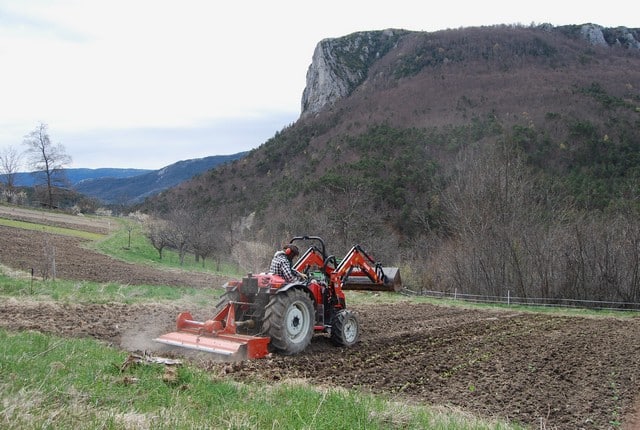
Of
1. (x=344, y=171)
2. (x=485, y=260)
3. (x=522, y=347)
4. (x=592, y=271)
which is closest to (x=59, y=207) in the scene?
(x=344, y=171)

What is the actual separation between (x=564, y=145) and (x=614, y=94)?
1929 centimetres

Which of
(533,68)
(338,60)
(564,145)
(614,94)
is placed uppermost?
(338,60)

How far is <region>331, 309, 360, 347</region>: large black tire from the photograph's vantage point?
416 inches

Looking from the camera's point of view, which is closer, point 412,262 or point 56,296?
point 56,296

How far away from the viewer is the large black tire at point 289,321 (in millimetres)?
9188

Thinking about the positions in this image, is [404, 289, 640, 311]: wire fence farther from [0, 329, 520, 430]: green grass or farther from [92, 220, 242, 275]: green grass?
[0, 329, 520, 430]: green grass

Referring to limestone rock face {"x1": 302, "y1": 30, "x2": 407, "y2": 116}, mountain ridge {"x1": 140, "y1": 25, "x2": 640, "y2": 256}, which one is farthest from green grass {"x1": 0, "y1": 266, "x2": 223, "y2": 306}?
limestone rock face {"x1": 302, "y1": 30, "x2": 407, "y2": 116}

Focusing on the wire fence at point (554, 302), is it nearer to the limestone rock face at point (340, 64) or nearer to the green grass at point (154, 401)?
the green grass at point (154, 401)

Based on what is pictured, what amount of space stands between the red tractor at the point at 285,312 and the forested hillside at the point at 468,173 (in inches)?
724

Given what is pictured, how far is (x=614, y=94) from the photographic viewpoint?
66.5 m

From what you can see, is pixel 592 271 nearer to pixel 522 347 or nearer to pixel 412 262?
pixel 412 262

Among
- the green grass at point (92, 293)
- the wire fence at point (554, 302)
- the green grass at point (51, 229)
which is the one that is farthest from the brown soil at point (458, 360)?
the green grass at point (51, 229)

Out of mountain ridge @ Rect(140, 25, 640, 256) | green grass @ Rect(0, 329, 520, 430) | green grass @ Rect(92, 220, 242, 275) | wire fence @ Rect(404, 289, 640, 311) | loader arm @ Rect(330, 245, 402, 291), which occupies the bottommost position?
wire fence @ Rect(404, 289, 640, 311)

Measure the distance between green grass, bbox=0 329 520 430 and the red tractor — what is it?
2.21 meters
